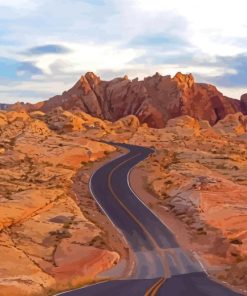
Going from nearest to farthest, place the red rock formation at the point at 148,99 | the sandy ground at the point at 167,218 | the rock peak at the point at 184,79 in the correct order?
the sandy ground at the point at 167,218, the red rock formation at the point at 148,99, the rock peak at the point at 184,79

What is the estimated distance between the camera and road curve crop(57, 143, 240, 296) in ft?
77.4

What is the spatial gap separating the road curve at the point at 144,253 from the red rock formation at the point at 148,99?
293 ft

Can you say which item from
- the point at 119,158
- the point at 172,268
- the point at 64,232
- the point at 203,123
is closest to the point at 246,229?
the point at 172,268

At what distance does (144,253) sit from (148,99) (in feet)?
404

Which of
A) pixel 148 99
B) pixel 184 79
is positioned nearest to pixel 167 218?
pixel 148 99

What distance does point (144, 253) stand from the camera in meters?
41.1

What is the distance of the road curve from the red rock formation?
8919 centimetres

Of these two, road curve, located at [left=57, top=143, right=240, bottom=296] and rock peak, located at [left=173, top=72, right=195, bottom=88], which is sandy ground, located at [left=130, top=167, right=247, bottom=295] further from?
rock peak, located at [left=173, top=72, right=195, bottom=88]

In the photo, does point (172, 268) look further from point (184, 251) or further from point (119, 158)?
point (119, 158)

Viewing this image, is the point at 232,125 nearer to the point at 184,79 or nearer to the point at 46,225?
the point at 184,79

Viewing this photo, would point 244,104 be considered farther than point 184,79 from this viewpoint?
Yes

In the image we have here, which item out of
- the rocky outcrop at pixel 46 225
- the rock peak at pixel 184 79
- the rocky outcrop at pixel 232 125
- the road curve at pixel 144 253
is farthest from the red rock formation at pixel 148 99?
the road curve at pixel 144 253

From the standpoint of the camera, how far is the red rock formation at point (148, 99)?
162 meters

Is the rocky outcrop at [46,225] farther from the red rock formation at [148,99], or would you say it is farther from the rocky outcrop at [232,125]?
the rocky outcrop at [232,125]
